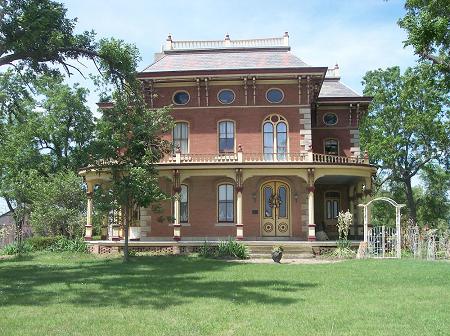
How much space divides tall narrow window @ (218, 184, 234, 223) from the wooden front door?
4.98 feet

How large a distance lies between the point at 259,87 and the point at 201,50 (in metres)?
4.90

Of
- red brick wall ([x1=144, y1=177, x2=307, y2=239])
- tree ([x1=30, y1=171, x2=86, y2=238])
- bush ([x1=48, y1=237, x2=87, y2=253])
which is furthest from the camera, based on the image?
tree ([x1=30, y1=171, x2=86, y2=238])

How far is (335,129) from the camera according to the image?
2986 centimetres

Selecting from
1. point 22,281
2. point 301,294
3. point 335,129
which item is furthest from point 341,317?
point 335,129

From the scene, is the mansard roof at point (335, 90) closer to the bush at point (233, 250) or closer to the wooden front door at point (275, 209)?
the wooden front door at point (275, 209)

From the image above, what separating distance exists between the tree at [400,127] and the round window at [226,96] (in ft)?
47.8

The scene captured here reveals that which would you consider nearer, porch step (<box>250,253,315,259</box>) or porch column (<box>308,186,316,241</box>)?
porch step (<box>250,253,315,259</box>)

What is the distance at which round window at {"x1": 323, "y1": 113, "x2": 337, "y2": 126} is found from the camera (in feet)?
98.3

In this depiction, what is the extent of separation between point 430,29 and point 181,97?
58.8ft

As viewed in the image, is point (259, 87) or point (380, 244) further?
point (259, 87)

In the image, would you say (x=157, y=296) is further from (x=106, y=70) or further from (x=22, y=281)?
(x=106, y=70)

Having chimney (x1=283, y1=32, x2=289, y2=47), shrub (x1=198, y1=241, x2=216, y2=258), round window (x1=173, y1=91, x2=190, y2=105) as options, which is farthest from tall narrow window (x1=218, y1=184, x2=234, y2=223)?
chimney (x1=283, y1=32, x2=289, y2=47)

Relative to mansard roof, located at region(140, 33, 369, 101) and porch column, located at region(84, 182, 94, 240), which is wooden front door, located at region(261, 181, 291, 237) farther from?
porch column, located at region(84, 182, 94, 240)

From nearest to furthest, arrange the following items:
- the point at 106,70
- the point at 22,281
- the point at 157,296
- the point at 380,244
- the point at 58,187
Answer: the point at 157,296, the point at 22,281, the point at 106,70, the point at 380,244, the point at 58,187
